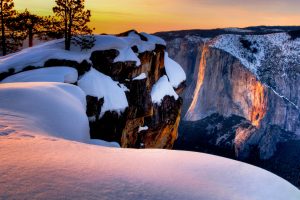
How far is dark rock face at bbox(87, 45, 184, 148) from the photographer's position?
76.5ft

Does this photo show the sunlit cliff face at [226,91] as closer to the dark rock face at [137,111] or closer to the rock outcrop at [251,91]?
the rock outcrop at [251,91]

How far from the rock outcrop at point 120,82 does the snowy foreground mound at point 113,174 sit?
13338 mm

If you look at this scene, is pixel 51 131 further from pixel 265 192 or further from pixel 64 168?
pixel 265 192

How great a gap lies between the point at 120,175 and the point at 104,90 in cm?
1840

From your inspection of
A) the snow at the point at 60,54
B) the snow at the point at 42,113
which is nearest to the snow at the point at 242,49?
the snow at the point at 60,54

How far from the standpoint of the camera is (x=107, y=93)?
24.4 meters

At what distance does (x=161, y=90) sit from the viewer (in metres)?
41.8

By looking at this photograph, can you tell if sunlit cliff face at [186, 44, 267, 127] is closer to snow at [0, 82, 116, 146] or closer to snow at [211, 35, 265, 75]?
snow at [211, 35, 265, 75]

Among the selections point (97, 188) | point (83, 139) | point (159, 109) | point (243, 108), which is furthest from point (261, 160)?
point (97, 188)

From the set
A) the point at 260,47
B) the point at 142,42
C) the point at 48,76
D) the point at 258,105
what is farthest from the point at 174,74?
the point at 260,47

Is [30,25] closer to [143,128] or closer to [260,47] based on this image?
[143,128]

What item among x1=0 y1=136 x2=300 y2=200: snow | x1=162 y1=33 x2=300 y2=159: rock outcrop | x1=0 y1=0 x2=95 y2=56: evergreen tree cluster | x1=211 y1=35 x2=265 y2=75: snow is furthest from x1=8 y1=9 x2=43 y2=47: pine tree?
x1=211 y1=35 x2=265 y2=75: snow

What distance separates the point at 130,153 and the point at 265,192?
3139 mm

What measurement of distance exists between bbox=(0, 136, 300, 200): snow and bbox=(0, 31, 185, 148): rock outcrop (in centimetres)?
1388
